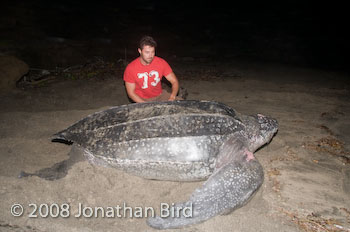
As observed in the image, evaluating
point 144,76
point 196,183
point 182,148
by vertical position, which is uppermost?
point 144,76

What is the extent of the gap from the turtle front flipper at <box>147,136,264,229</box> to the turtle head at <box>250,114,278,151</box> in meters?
0.26

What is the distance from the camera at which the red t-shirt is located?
2.91 m

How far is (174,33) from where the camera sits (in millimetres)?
10477

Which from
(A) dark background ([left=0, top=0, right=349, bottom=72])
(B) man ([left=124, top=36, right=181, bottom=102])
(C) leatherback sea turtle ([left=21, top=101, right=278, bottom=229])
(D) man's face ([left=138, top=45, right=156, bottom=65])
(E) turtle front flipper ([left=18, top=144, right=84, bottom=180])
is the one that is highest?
(A) dark background ([left=0, top=0, right=349, bottom=72])

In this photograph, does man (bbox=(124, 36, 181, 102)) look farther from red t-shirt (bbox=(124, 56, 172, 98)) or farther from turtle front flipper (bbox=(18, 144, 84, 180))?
turtle front flipper (bbox=(18, 144, 84, 180))

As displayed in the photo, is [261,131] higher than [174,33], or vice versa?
[174,33]

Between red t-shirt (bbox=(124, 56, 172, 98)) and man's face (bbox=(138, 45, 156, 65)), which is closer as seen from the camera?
man's face (bbox=(138, 45, 156, 65))

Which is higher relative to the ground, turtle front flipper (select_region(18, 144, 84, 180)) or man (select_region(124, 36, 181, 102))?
man (select_region(124, 36, 181, 102))

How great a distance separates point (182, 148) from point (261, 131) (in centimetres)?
88

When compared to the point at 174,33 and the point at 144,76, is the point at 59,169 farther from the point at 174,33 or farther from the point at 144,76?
the point at 174,33

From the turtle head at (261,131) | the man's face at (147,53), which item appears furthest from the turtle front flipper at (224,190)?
the man's face at (147,53)

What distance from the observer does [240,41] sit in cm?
956

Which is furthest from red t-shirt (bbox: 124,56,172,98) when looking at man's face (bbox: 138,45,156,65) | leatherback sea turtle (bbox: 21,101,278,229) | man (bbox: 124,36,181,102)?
leatherback sea turtle (bbox: 21,101,278,229)

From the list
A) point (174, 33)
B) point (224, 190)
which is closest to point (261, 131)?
point (224, 190)
